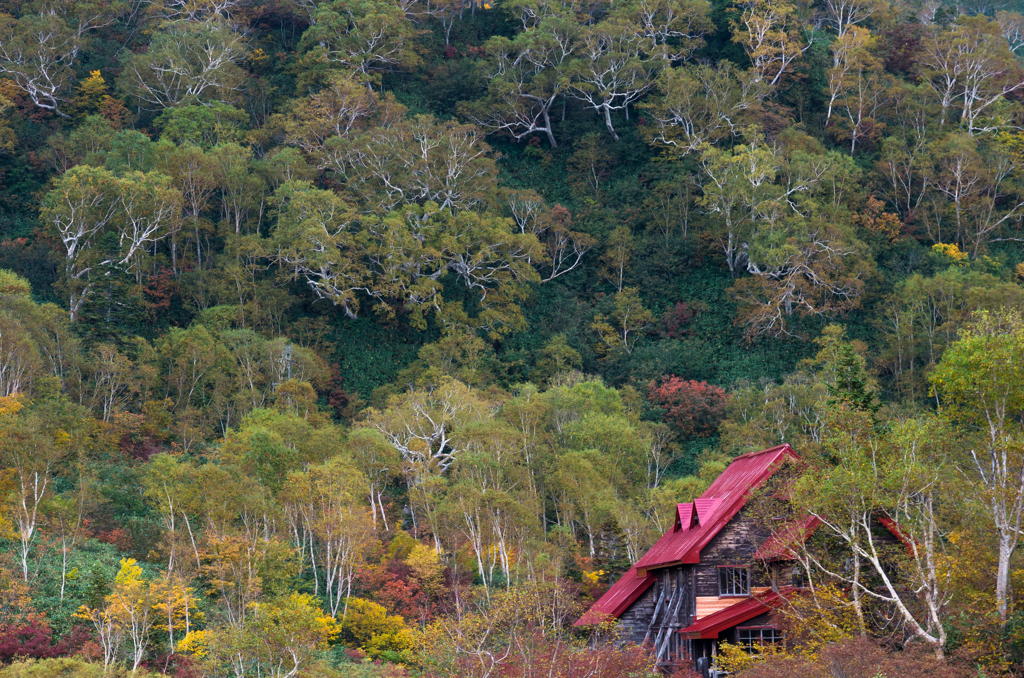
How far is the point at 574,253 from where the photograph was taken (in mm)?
69688

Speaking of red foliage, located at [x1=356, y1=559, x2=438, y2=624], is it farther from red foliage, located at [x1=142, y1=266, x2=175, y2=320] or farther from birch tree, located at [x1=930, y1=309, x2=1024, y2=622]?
red foliage, located at [x1=142, y1=266, x2=175, y2=320]

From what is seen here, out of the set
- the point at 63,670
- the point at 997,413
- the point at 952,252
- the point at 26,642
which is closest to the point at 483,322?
the point at 952,252

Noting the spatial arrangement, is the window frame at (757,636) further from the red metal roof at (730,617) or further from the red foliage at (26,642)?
the red foliage at (26,642)

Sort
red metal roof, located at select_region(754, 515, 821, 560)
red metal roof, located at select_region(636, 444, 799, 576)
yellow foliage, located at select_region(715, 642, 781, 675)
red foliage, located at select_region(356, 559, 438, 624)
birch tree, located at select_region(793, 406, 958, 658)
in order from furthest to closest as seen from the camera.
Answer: red foliage, located at select_region(356, 559, 438, 624), red metal roof, located at select_region(636, 444, 799, 576), yellow foliage, located at select_region(715, 642, 781, 675), red metal roof, located at select_region(754, 515, 821, 560), birch tree, located at select_region(793, 406, 958, 658)

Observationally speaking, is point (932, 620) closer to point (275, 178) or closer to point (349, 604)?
point (349, 604)

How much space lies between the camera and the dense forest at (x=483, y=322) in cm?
2852

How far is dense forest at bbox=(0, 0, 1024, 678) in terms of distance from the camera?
2852cm

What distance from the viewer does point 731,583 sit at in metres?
32.8

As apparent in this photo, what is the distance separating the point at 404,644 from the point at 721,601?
12.4 metres

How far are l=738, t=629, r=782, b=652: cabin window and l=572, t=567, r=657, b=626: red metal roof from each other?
5059mm

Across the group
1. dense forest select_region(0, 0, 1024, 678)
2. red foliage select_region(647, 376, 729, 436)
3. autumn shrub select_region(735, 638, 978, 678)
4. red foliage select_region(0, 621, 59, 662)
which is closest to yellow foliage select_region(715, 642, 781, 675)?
dense forest select_region(0, 0, 1024, 678)

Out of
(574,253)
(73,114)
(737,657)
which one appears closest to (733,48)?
(574,253)

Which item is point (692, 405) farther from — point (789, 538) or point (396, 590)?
point (789, 538)

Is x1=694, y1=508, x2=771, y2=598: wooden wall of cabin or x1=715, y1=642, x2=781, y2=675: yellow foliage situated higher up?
x1=694, y1=508, x2=771, y2=598: wooden wall of cabin
